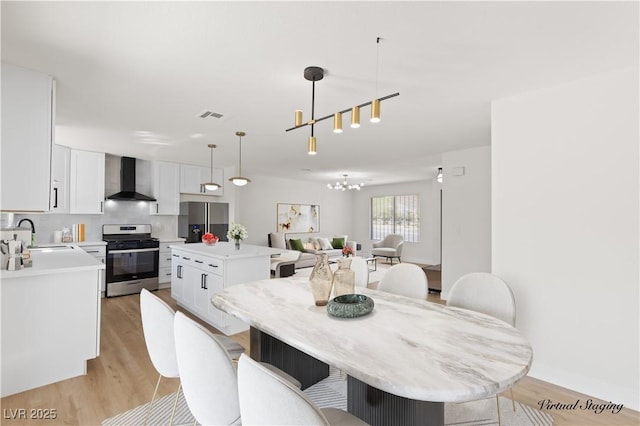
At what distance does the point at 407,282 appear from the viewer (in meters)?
2.50

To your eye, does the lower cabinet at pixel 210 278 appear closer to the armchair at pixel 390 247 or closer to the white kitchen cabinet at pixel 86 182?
the white kitchen cabinet at pixel 86 182

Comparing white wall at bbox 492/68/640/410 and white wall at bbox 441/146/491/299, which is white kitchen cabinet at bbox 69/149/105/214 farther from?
white wall at bbox 492/68/640/410

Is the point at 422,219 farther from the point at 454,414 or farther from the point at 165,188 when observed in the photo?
the point at 454,414

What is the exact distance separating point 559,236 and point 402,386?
2.19 m

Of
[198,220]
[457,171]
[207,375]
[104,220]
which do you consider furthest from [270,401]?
[104,220]

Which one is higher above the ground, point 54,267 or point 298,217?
point 298,217

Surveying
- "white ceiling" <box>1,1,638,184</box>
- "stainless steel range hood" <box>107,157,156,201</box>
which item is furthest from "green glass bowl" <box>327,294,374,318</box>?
"stainless steel range hood" <box>107,157,156,201</box>

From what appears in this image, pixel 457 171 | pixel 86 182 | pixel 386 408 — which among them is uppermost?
pixel 457 171

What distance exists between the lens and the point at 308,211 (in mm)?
9523

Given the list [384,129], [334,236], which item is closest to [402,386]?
[384,129]

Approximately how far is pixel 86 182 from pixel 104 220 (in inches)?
29.4

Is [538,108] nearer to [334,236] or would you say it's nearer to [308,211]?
[308,211]

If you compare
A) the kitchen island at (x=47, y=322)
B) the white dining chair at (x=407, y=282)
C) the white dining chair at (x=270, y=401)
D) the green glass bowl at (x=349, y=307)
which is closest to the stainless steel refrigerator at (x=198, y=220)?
the kitchen island at (x=47, y=322)

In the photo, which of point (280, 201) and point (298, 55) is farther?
point (280, 201)
